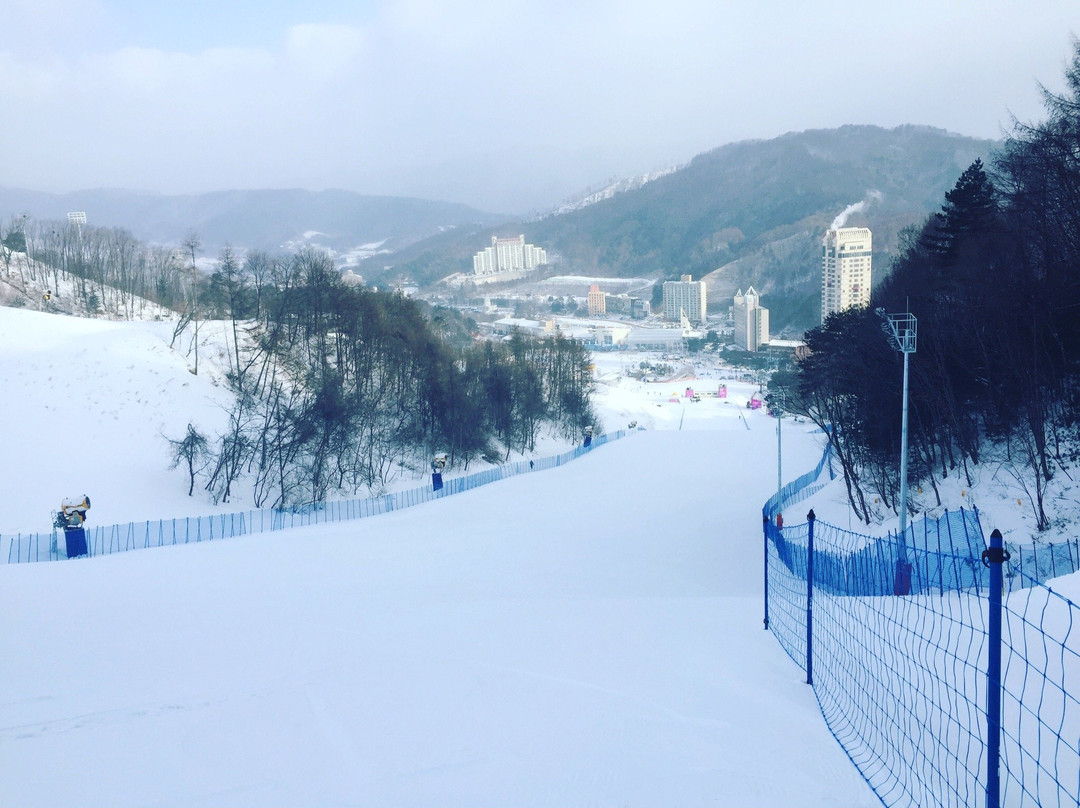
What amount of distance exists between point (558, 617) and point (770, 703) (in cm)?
391

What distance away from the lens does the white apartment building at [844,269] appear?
61312 mm

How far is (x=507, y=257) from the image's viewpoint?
17462cm

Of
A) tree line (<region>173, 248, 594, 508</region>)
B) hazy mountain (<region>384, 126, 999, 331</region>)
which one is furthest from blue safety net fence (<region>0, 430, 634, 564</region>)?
hazy mountain (<region>384, 126, 999, 331</region>)

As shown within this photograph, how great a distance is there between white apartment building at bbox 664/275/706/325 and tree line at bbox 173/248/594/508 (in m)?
73.0

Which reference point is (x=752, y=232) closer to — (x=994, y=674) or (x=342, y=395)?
(x=342, y=395)

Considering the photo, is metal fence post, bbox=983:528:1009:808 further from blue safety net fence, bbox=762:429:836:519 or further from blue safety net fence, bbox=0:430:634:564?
blue safety net fence, bbox=0:430:634:564

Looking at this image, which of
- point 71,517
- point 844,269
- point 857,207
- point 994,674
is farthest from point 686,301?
point 994,674

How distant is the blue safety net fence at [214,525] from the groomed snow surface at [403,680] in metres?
4.26

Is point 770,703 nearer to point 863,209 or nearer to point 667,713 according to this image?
point 667,713

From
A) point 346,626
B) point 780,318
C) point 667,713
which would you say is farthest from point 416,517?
point 780,318

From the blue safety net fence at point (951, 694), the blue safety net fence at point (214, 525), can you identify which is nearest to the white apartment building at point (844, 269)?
the blue safety net fence at point (214, 525)

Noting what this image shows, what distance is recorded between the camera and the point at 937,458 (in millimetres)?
20266

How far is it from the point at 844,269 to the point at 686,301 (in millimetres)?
59326

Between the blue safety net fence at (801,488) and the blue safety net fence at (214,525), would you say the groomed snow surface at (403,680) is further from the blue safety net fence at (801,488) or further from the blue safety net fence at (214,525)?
the blue safety net fence at (801,488)
